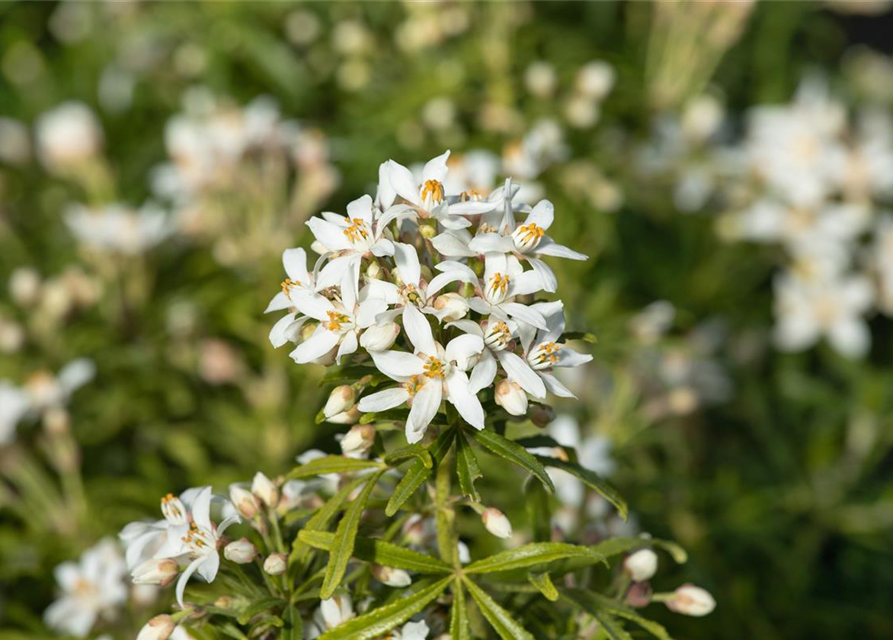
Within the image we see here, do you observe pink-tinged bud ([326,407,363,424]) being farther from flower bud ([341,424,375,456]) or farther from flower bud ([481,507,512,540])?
flower bud ([481,507,512,540])

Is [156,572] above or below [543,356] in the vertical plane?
below

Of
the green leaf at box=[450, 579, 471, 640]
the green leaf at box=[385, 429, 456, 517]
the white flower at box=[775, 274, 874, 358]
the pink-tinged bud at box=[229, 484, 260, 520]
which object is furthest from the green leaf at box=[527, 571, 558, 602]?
the white flower at box=[775, 274, 874, 358]

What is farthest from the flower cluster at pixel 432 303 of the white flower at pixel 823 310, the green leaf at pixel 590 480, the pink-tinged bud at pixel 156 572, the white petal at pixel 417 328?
the white flower at pixel 823 310

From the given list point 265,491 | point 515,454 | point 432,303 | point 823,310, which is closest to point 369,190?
point 823,310

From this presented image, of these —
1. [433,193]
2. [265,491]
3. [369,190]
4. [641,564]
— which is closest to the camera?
[433,193]

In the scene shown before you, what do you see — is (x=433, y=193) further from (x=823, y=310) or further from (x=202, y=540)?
(x=823, y=310)
